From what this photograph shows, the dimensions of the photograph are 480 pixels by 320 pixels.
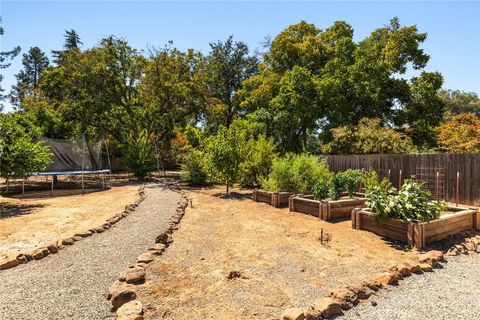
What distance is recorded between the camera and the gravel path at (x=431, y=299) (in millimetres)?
3080

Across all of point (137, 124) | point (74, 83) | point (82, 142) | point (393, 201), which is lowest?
point (393, 201)

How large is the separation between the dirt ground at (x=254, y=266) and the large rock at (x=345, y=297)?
0.78ft

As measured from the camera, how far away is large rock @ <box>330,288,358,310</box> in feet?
10.4

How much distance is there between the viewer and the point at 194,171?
15055mm

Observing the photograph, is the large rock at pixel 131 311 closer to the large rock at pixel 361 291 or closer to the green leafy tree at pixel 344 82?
the large rock at pixel 361 291

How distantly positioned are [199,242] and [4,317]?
298cm

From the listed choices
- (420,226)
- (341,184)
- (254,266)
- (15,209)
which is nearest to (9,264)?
(254,266)

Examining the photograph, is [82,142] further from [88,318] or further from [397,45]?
[397,45]

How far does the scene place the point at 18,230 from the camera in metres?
6.49

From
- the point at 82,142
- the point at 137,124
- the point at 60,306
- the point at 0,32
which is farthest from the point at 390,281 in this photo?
the point at 0,32

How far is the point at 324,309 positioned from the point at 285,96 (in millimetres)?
14305

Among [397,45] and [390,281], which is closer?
[390,281]

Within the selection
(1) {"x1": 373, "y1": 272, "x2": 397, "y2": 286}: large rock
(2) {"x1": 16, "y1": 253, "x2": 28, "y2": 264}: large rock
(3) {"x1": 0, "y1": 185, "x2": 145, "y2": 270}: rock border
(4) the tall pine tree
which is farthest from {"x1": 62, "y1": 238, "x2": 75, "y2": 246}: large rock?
(4) the tall pine tree

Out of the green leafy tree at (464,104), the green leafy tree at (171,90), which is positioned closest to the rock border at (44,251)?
the green leafy tree at (171,90)
